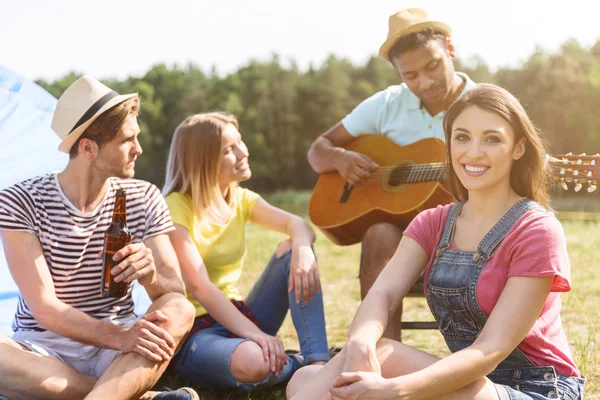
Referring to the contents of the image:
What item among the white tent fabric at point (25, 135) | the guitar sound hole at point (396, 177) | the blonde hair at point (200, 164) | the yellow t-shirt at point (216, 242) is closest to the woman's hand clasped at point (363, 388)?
the yellow t-shirt at point (216, 242)

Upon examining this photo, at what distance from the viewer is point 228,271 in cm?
394

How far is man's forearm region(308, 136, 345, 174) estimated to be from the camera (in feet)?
15.0

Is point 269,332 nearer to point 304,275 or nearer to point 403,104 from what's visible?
point 304,275

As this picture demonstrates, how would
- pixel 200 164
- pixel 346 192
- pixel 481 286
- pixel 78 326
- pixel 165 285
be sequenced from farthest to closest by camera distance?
pixel 346 192, pixel 200 164, pixel 165 285, pixel 78 326, pixel 481 286

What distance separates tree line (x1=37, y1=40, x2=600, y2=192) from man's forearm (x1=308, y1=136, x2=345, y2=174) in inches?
687

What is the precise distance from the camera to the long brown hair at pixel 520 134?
2473mm

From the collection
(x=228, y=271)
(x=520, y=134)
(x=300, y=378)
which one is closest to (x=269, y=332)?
(x=228, y=271)

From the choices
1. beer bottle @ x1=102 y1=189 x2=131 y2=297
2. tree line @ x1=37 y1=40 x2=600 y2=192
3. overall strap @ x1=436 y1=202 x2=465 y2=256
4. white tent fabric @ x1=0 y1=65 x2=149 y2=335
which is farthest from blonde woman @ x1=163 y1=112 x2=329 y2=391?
tree line @ x1=37 y1=40 x2=600 y2=192

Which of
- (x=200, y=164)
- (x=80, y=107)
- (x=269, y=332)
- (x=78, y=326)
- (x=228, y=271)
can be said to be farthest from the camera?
(x=269, y=332)

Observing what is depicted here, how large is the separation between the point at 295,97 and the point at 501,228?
25.5 m

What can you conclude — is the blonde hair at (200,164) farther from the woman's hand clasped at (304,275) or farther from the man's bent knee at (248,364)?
the man's bent knee at (248,364)

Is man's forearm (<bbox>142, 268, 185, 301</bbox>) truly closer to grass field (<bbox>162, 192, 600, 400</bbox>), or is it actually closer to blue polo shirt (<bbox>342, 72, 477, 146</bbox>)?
grass field (<bbox>162, 192, 600, 400</bbox>)

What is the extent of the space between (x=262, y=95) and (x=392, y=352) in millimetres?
26085

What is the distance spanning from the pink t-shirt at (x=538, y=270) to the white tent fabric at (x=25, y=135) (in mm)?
2784
